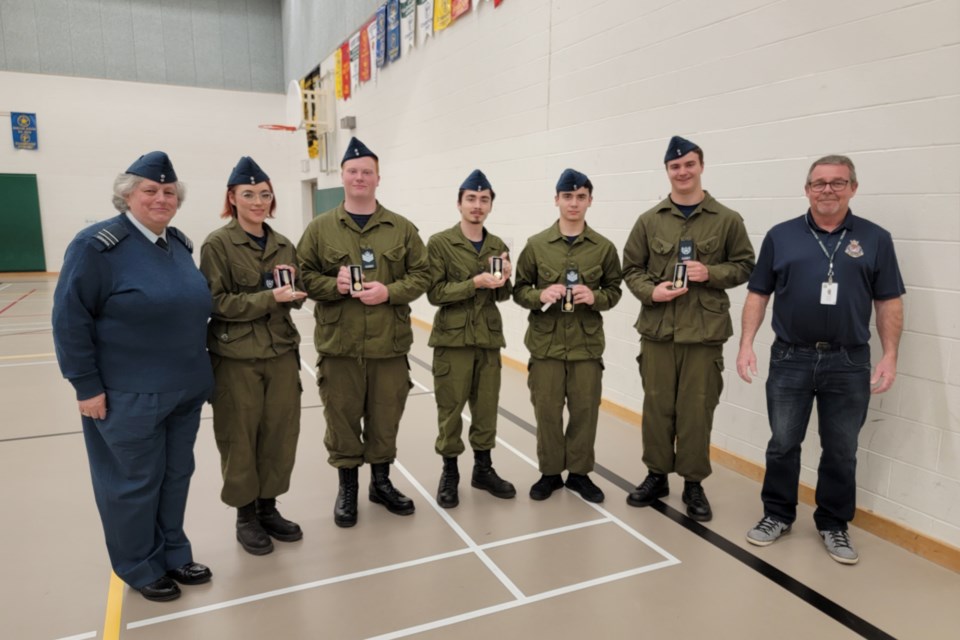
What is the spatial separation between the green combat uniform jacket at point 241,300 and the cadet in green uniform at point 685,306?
1723 mm

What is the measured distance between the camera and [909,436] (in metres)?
2.74

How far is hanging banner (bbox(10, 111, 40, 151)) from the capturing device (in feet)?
40.4

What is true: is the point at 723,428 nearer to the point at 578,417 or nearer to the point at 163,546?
the point at 578,417

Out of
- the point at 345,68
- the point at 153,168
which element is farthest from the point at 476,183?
the point at 345,68

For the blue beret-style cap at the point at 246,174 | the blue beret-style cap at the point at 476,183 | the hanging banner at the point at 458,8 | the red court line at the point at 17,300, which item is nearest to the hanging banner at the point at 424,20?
the hanging banner at the point at 458,8

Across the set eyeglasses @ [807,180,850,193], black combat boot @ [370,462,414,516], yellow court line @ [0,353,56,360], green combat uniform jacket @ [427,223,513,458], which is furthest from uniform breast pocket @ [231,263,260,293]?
yellow court line @ [0,353,56,360]

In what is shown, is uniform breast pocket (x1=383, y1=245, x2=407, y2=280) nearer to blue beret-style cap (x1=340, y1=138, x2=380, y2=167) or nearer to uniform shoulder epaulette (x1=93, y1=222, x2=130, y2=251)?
blue beret-style cap (x1=340, y1=138, x2=380, y2=167)

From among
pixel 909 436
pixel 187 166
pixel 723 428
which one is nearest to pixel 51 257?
pixel 187 166

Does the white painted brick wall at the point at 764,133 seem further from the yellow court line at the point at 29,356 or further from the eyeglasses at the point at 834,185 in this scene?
the yellow court line at the point at 29,356

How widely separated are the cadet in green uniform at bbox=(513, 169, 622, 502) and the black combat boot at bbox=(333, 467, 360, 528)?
95 cm

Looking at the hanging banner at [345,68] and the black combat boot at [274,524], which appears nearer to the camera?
the black combat boot at [274,524]

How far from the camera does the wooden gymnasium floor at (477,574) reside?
7.22ft

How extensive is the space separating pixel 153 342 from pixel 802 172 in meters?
3.15

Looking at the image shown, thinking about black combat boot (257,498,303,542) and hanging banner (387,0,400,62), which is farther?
hanging banner (387,0,400,62)
